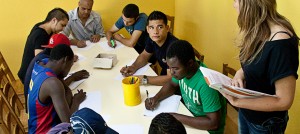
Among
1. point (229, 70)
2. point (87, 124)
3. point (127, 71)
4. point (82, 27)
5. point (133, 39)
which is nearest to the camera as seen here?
point (87, 124)

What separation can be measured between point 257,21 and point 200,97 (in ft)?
1.82

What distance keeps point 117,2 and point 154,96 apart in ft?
7.20

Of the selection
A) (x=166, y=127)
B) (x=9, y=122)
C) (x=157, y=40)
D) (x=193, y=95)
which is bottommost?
(x=9, y=122)

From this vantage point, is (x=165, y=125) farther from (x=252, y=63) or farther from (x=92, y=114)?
(x=252, y=63)

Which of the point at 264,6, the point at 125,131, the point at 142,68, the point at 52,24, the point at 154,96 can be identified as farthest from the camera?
the point at 52,24

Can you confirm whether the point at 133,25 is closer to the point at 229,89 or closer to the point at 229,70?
the point at 229,70

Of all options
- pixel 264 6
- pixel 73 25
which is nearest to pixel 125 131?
pixel 264 6

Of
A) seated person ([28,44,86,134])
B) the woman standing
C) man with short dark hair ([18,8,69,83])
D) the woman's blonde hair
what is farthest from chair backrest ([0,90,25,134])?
the woman's blonde hair

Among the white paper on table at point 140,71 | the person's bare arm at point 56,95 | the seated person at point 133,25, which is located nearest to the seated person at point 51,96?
the person's bare arm at point 56,95

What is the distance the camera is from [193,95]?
1.65 metres

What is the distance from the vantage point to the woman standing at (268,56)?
117 cm

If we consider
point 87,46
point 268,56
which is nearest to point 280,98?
point 268,56

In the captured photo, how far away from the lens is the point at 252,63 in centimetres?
128

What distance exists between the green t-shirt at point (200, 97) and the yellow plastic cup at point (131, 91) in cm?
28
